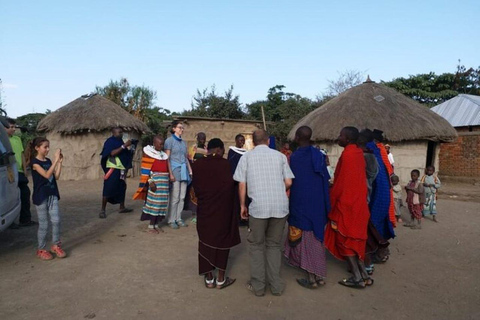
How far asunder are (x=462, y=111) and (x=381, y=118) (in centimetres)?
904

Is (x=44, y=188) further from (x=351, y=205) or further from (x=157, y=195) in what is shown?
(x=351, y=205)

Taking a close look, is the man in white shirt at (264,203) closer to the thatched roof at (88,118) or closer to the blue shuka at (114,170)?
the blue shuka at (114,170)

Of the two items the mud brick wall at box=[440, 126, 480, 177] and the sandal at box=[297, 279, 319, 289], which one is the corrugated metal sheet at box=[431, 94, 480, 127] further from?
the sandal at box=[297, 279, 319, 289]

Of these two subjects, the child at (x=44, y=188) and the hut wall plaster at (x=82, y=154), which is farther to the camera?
the hut wall plaster at (x=82, y=154)

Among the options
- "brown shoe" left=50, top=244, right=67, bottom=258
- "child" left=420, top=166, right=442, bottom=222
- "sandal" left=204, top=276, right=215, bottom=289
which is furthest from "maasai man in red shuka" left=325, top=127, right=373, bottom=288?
"child" left=420, top=166, right=442, bottom=222

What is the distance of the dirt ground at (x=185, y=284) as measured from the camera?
310cm

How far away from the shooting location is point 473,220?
281 inches

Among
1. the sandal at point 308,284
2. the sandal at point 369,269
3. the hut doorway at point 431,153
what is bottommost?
the sandal at point 308,284

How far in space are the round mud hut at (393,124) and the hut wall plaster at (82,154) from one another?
851 cm

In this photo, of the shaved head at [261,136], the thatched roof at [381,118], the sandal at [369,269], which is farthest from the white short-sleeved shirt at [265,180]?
the thatched roof at [381,118]

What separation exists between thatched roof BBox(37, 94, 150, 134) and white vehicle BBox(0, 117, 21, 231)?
9.21 meters

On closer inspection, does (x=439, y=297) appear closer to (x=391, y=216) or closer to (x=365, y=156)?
(x=391, y=216)

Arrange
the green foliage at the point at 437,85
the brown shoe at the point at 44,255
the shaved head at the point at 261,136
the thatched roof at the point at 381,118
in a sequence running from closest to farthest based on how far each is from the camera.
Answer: the shaved head at the point at 261,136
the brown shoe at the point at 44,255
the thatched roof at the point at 381,118
the green foliage at the point at 437,85

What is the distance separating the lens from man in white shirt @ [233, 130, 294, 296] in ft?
11.1
